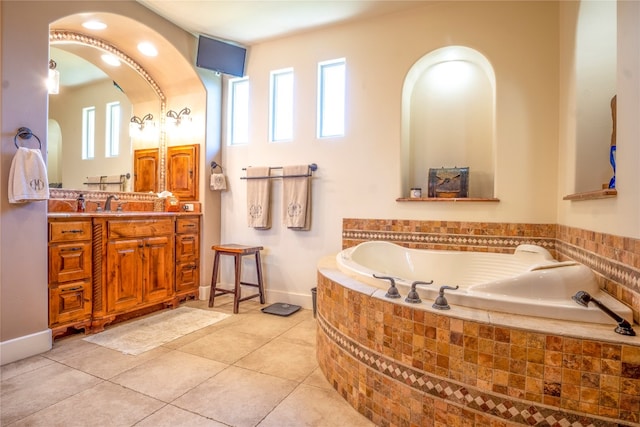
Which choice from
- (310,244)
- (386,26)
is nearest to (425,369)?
(310,244)

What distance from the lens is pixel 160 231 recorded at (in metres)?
2.97

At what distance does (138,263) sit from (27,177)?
3.38 feet

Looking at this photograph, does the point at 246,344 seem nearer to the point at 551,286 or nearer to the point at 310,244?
the point at 310,244

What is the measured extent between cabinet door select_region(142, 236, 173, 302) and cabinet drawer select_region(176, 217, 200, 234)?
0.15 m

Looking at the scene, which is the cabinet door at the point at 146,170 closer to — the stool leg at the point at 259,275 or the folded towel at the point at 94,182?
the folded towel at the point at 94,182

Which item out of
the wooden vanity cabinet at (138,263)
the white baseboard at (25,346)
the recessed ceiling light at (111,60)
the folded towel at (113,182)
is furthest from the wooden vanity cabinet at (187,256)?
the recessed ceiling light at (111,60)

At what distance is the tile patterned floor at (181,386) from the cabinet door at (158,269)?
1.94ft

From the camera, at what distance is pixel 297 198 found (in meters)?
3.14

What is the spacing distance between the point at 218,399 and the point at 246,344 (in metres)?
0.67

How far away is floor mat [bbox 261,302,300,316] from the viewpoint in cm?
297

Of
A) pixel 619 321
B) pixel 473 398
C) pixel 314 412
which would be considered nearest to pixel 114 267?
pixel 314 412

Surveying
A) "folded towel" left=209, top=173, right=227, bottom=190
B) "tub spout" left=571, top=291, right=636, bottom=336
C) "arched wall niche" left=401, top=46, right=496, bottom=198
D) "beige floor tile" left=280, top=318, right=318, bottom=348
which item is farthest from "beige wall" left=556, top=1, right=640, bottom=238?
"folded towel" left=209, top=173, right=227, bottom=190

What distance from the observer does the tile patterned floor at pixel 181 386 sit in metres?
1.50

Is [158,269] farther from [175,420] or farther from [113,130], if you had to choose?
[175,420]
